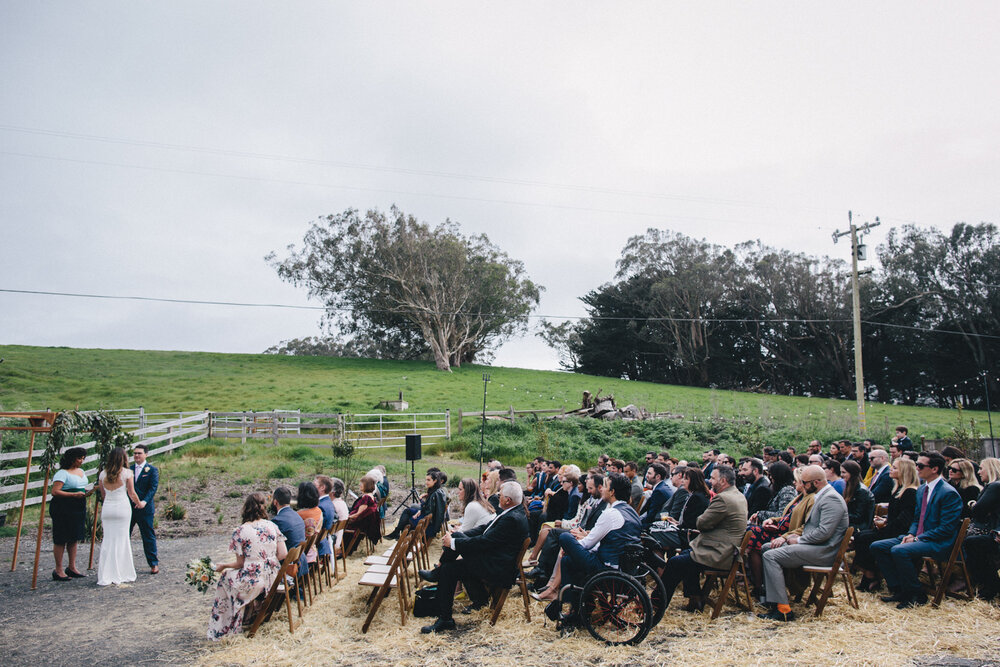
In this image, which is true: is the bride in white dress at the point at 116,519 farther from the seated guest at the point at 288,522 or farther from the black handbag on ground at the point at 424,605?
the black handbag on ground at the point at 424,605

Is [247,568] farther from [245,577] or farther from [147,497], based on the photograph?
[147,497]

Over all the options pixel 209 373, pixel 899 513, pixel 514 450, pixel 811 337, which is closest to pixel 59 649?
pixel 899 513

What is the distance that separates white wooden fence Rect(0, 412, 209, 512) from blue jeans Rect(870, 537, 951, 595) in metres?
10.4

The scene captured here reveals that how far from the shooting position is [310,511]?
22.3ft

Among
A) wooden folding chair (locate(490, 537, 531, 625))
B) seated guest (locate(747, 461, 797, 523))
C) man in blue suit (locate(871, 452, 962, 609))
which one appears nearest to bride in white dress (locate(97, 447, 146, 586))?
wooden folding chair (locate(490, 537, 531, 625))

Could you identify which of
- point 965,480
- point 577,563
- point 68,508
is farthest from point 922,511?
point 68,508

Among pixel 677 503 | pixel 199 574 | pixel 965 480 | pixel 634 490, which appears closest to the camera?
pixel 199 574

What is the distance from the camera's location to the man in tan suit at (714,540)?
5.63 m

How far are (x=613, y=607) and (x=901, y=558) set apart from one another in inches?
109

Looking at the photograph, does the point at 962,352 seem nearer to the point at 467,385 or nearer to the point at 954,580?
the point at 467,385

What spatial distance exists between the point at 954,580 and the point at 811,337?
43370mm

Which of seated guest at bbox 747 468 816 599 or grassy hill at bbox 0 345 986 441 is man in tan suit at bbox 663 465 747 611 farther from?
grassy hill at bbox 0 345 986 441

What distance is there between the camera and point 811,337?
4544 cm

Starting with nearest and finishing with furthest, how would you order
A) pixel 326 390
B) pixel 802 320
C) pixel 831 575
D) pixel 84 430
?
pixel 831 575 → pixel 84 430 → pixel 326 390 → pixel 802 320
